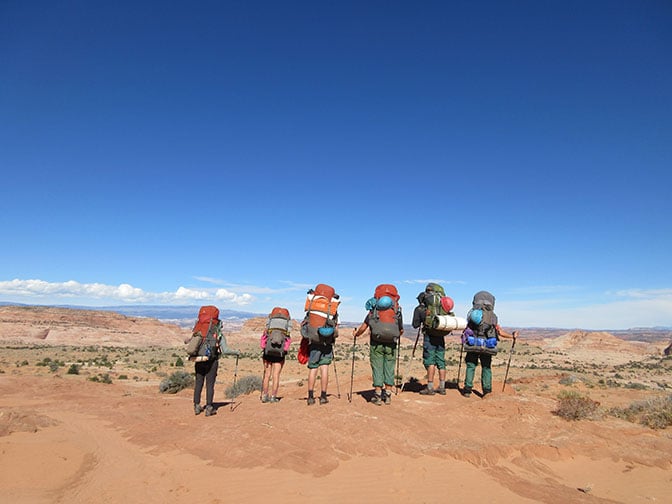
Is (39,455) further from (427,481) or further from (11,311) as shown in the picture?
(11,311)

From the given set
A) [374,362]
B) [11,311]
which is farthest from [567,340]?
[11,311]

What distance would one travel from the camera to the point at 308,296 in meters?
8.58

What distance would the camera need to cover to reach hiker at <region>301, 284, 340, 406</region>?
8.23m

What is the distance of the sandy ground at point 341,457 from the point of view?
474 cm

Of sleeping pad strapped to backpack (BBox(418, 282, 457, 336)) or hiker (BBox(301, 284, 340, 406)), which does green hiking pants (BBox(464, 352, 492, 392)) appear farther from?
hiker (BBox(301, 284, 340, 406))

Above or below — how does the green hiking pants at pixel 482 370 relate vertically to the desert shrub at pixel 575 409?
above

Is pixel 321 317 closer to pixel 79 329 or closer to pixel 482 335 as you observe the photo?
pixel 482 335

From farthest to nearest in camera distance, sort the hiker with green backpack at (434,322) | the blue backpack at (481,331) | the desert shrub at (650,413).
Result: 1. the blue backpack at (481,331)
2. the hiker with green backpack at (434,322)
3. the desert shrub at (650,413)

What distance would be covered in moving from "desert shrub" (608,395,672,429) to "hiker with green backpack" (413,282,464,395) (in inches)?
146

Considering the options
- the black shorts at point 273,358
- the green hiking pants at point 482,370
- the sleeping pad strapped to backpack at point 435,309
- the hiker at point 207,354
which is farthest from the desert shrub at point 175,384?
the green hiking pants at point 482,370

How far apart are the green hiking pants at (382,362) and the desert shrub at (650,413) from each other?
4858 millimetres

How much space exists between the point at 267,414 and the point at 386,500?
11.2 ft

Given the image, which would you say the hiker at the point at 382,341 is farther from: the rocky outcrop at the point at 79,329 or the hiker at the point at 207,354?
the rocky outcrop at the point at 79,329

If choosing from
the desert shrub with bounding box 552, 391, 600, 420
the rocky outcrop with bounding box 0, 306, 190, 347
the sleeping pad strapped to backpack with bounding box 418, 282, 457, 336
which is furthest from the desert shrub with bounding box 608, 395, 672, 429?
the rocky outcrop with bounding box 0, 306, 190, 347
